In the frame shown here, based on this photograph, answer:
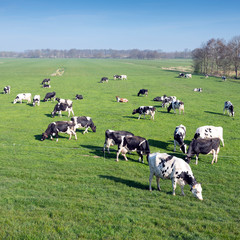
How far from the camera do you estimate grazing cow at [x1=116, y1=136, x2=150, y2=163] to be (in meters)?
16.4

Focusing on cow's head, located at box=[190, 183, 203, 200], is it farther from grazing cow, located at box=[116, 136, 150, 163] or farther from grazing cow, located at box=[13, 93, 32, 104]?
grazing cow, located at box=[13, 93, 32, 104]

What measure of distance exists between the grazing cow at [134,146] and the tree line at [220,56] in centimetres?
7469

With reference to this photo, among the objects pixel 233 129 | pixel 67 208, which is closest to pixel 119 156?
pixel 67 208

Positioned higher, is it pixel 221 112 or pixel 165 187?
pixel 221 112

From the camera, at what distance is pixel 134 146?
1653 centimetres

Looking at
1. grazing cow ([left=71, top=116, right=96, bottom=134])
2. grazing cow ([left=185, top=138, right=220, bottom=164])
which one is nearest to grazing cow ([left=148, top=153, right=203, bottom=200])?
grazing cow ([left=185, top=138, right=220, bottom=164])

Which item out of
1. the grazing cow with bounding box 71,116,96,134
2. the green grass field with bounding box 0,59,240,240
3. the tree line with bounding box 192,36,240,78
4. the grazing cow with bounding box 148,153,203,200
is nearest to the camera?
the green grass field with bounding box 0,59,240,240

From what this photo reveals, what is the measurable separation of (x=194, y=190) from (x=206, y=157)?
20.9ft

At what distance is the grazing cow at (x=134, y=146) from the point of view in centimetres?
1642

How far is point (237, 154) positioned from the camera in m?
17.8

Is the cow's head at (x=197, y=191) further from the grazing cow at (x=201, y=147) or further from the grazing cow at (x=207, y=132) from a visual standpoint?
the grazing cow at (x=207, y=132)

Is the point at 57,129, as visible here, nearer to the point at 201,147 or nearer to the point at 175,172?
the point at 201,147

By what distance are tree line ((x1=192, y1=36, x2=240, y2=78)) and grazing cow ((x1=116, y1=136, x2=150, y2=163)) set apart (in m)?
74.7

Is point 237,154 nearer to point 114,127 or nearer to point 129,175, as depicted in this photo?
point 129,175
